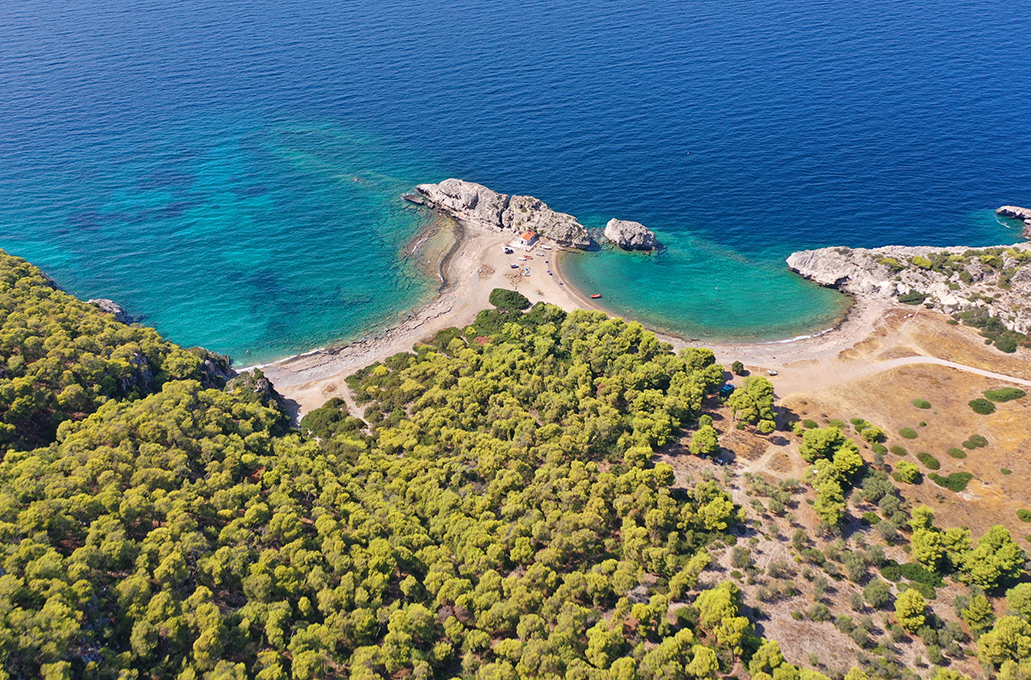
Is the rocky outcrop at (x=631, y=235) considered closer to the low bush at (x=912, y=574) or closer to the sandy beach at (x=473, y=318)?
the sandy beach at (x=473, y=318)

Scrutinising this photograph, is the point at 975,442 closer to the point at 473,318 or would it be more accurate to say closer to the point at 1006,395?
the point at 1006,395

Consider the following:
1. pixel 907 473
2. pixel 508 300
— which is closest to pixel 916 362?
pixel 907 473

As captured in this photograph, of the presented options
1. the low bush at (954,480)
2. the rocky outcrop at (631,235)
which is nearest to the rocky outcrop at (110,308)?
the rocky outcrop at (631,235)

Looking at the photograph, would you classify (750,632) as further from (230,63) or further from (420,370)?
(230,63)

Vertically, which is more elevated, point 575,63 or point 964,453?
point 575,63

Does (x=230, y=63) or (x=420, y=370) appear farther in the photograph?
(x=230, y=63)

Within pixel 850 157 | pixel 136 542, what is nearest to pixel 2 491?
pixel 136 542
